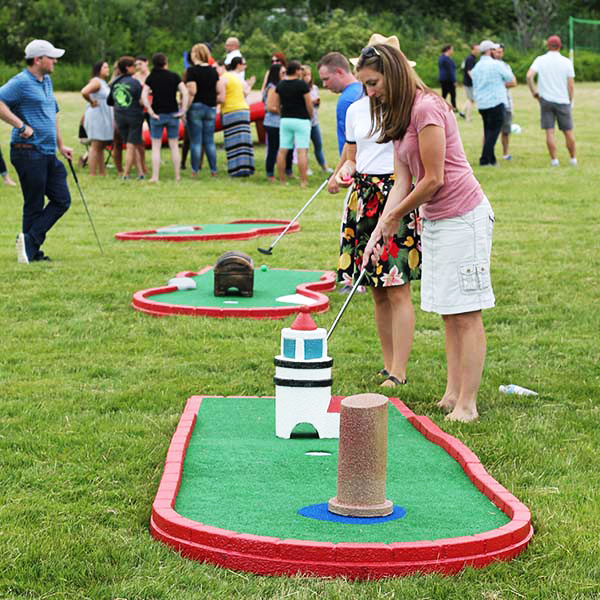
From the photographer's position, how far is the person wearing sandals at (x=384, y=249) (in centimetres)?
653

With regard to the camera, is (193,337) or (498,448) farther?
(193,337)

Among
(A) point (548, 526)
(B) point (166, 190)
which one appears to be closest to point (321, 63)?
(A) point (548, 526)

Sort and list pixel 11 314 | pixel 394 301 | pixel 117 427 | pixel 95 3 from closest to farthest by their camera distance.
Result: pixel 117 427 < pixel 394 301 < pixel 11 314 < pixel 95 3

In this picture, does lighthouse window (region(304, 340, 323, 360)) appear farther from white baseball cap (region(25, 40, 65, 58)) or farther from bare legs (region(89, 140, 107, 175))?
bare legs (region(89, 140, 107, 175))

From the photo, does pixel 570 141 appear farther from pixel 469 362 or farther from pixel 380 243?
pixel 469 362

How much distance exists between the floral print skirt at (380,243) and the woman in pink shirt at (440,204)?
42 centimetres

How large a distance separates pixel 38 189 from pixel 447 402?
5517mm

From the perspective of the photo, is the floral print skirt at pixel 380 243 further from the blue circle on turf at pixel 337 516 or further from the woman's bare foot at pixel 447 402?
the blue circle on turf at pixel 337 516

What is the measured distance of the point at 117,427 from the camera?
5578mm

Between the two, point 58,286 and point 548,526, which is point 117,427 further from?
point 58,286

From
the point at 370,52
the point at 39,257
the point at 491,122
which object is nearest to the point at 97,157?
the point at 491,122

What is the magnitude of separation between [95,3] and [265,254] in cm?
3715

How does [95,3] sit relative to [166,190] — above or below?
above

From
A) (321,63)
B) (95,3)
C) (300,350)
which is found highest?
(95,3)
